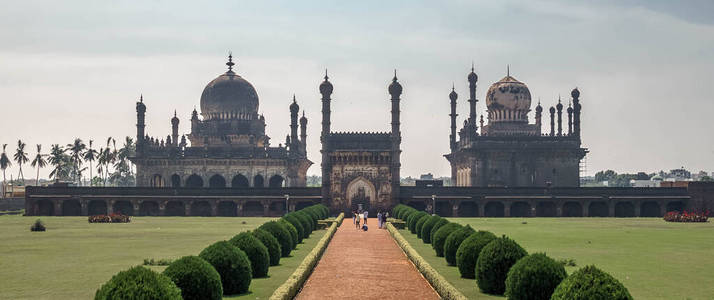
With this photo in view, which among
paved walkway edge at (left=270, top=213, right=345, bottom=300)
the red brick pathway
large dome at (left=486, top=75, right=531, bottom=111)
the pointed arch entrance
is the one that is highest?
large dome at (left=486, top=75, right=531, bottom=111)

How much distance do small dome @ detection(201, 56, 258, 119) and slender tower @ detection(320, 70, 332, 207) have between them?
53.2ft

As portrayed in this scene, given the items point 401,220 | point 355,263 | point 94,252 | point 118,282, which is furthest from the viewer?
point 401,220

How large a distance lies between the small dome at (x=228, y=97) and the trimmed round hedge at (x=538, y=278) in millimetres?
71412

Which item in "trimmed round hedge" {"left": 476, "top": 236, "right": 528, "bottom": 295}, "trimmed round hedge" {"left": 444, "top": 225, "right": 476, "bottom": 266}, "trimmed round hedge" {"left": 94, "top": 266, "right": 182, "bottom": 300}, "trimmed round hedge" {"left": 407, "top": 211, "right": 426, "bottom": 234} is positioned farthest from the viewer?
"trimmed round hedge" {"left": 407, "top": 211, "right": 426, "bottom": 234}

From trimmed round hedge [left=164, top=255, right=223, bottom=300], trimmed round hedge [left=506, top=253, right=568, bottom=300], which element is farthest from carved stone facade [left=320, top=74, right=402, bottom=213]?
trimmed round hedge [left=164, top=255, right=223, bottom=300]

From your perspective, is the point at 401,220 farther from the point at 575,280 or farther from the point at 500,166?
the point at 575,280

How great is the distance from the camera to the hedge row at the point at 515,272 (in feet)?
44.5

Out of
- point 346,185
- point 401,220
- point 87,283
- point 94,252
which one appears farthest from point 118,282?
point 346,185

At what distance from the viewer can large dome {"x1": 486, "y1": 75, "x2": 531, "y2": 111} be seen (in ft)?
289

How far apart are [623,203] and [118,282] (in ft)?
208

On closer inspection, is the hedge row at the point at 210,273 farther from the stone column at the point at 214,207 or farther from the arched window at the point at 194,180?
the arched window at the point at 194,180

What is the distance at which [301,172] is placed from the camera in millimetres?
87938

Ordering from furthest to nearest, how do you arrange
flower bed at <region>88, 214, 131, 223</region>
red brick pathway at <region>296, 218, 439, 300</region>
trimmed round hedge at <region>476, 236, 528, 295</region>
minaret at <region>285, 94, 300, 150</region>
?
minaret at <region>285, 94, 300, 150</region> < flower bed at <region>88, 214, 131, 223</region> < red brick pathway at <region>296, 218, 439, 300</region> < trimmed round hedge at <region>476, 236, 528, 295</region>

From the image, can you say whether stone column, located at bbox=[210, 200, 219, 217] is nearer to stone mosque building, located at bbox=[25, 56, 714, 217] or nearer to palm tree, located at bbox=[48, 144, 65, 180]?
stone mosque building, located at bbox=[25, 56, 714, 217]
